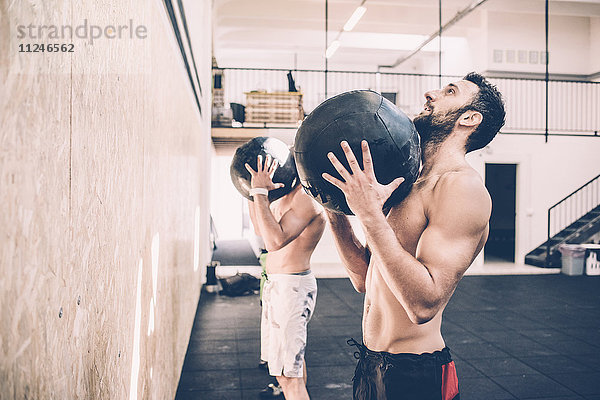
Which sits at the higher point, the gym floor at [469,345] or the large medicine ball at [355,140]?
the large medicine ball at [355,140]

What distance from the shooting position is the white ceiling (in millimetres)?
10430

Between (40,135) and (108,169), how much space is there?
41 cm

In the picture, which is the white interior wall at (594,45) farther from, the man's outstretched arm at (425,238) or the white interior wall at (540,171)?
the man's outstretched arm at (425,238)

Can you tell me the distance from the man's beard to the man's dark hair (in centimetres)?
5

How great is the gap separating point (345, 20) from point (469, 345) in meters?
9.62

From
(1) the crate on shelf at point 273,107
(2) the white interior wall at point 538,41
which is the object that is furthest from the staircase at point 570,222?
(1) the crate on shelf at point 273,107

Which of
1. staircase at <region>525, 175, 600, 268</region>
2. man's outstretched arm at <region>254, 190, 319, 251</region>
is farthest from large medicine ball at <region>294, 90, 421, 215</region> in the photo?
staircase at <region>525, 175, 600, 268</region>

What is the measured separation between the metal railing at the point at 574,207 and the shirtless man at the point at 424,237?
400 inches

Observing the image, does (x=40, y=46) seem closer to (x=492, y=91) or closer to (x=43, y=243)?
(x=43, y=243)

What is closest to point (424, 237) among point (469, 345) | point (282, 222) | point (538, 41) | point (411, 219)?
point (411, 219)

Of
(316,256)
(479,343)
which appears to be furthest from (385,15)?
(479,343)

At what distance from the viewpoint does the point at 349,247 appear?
69.9 inches

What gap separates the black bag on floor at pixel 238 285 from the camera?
6.44 m

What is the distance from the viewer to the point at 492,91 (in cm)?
154
